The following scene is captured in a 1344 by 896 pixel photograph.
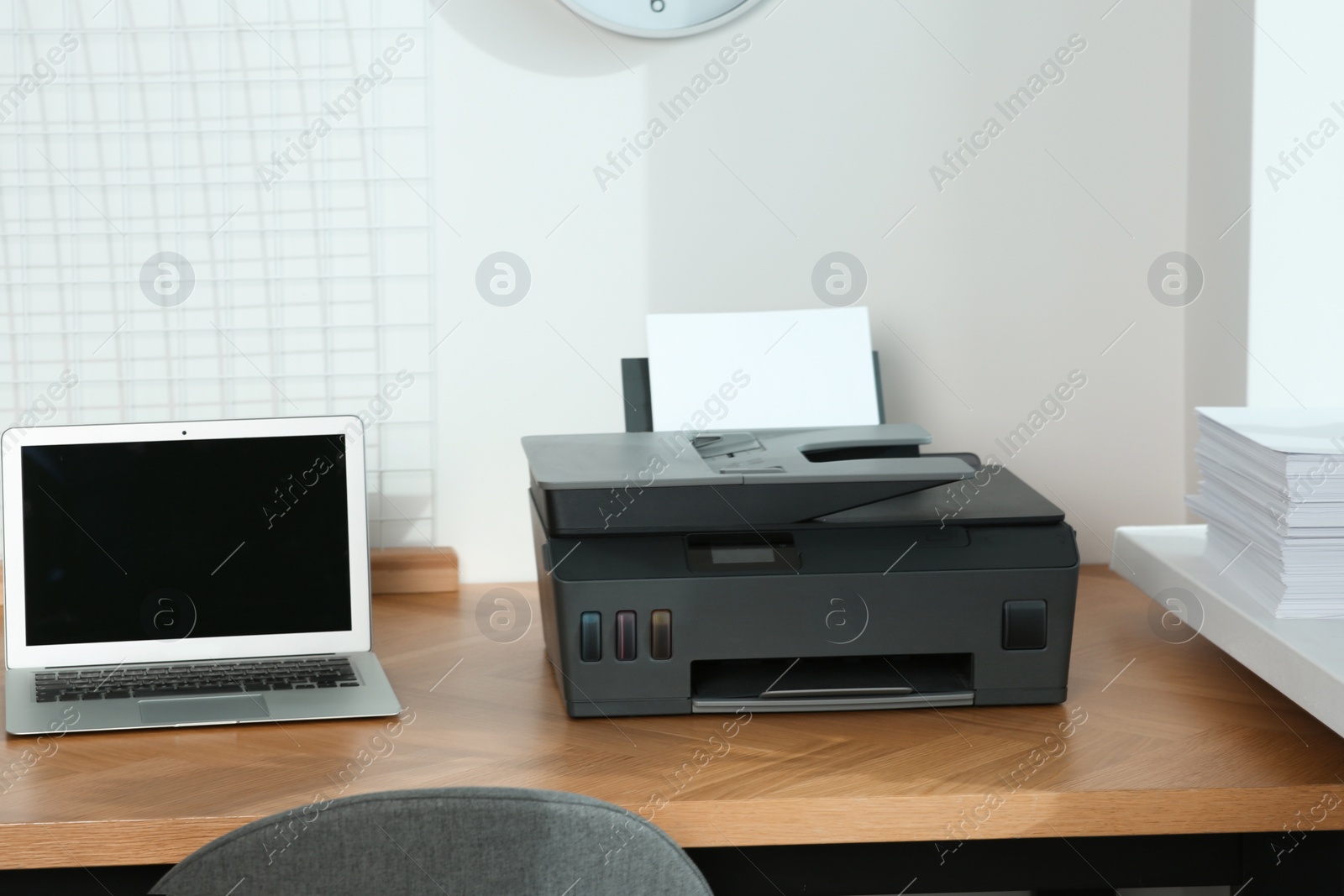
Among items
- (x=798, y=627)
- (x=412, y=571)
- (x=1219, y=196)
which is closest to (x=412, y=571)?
(x=412, y=571)

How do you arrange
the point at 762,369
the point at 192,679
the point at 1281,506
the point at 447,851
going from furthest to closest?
the point at 762,369 → the point at 192,679 → the point at 1281,506 → the point at 447,851

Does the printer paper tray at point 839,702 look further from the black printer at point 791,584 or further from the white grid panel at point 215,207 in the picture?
the white grid panel at point 215,207

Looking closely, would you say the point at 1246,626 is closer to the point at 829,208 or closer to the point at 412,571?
the point at 829,208

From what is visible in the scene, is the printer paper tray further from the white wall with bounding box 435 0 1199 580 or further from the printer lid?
the white wall with bounding box 435 0 1199 580

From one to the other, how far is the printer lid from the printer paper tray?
0.67 ft

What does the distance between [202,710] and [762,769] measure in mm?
521

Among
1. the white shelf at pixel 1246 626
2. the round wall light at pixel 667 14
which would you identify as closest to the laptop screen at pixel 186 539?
the round wall light at pixel 667 14

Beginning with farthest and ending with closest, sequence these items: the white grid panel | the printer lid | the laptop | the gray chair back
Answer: the white grid panel < the laptop < the printer lid < the gray chair back

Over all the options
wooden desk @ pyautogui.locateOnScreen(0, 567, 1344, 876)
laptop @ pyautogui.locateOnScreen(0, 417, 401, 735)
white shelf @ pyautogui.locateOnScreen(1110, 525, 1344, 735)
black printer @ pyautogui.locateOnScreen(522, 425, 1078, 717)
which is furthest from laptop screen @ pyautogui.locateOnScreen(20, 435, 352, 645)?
white shelf @ pyautogui.locateOnScreen(1110, 525, 1344, 735)

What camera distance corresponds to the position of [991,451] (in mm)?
1500

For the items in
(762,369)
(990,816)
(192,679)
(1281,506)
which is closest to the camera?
(990,816)

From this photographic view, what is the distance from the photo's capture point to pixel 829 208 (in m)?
1.45

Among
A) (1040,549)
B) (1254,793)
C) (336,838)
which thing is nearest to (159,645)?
(336,838)

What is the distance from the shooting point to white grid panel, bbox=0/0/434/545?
4.48 ft
